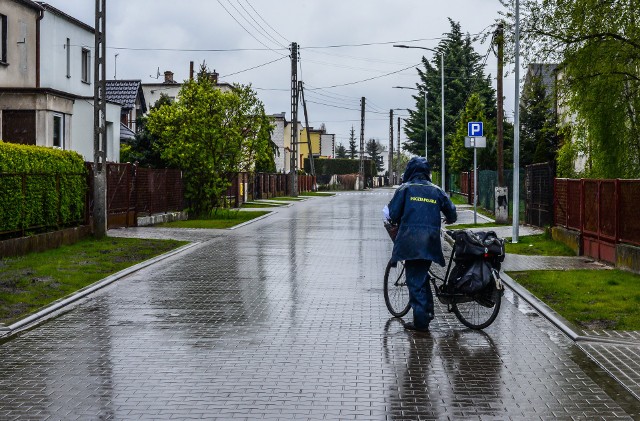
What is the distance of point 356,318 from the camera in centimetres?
1128

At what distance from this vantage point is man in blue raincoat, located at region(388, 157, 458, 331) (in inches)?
401

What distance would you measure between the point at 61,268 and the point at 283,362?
351 inches

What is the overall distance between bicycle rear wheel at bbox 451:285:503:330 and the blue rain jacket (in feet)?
2.11

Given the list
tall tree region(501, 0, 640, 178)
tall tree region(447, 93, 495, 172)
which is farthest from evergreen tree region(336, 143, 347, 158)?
tall tree region(501, 0, 640, 178)

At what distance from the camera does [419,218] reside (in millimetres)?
10281

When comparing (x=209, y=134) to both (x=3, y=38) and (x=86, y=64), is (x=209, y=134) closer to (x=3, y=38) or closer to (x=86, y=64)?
(x=3, y=38)

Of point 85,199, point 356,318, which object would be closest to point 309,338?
point 356,318

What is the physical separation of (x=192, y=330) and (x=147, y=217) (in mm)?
20209

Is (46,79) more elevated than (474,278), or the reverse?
(46,79)

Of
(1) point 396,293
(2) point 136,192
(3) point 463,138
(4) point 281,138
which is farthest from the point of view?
(4) point 281,138

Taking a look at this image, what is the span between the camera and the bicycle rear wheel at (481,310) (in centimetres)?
1031

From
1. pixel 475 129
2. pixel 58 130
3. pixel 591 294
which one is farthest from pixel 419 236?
pixel 58 130

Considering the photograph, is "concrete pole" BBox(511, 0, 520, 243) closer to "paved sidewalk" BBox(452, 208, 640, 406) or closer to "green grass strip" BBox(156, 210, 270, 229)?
A: "green grass strip" BBox(156, 210, 270, 229)

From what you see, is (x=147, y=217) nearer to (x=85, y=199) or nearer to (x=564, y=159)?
(x=85, y=199)
